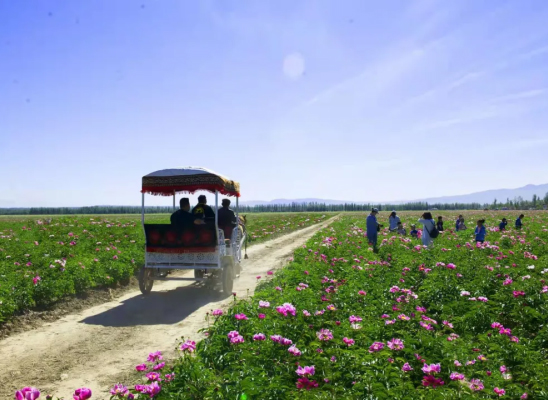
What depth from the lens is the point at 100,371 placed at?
5.74 m

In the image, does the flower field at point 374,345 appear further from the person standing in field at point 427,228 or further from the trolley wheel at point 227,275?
the person standing in field at point 427,228

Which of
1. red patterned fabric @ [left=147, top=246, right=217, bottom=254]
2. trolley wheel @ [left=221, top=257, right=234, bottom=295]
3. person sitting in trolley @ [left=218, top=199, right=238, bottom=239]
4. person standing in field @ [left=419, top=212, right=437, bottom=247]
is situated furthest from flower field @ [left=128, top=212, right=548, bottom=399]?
person standing in field @ [left=419, top=212, right=437, bottom=247]

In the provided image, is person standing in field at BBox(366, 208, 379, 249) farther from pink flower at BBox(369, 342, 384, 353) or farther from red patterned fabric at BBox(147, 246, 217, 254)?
pink flower at BBox(369, 342, 384, 353)

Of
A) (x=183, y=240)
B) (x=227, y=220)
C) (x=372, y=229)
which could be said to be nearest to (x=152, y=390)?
(x=183, y=240)

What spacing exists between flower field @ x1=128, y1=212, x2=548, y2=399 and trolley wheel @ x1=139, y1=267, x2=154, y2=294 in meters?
3.62

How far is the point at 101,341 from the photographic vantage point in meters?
7.02

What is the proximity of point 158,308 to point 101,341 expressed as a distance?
7.75ft

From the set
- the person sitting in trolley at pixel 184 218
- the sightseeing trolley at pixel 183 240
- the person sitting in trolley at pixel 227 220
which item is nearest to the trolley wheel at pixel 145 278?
the sightseeing trolley at pixel 183 240

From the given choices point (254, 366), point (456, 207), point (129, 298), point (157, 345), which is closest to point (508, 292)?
point (254, 366)

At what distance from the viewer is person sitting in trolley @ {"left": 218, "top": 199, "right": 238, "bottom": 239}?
12242 millimetres

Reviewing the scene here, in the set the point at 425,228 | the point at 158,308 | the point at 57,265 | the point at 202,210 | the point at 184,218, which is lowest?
the point at 158,308

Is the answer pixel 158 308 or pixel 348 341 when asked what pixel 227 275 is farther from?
pixel 348 341

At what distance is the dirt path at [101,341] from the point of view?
18.0ft

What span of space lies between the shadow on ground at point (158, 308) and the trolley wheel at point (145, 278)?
0.65 feet
